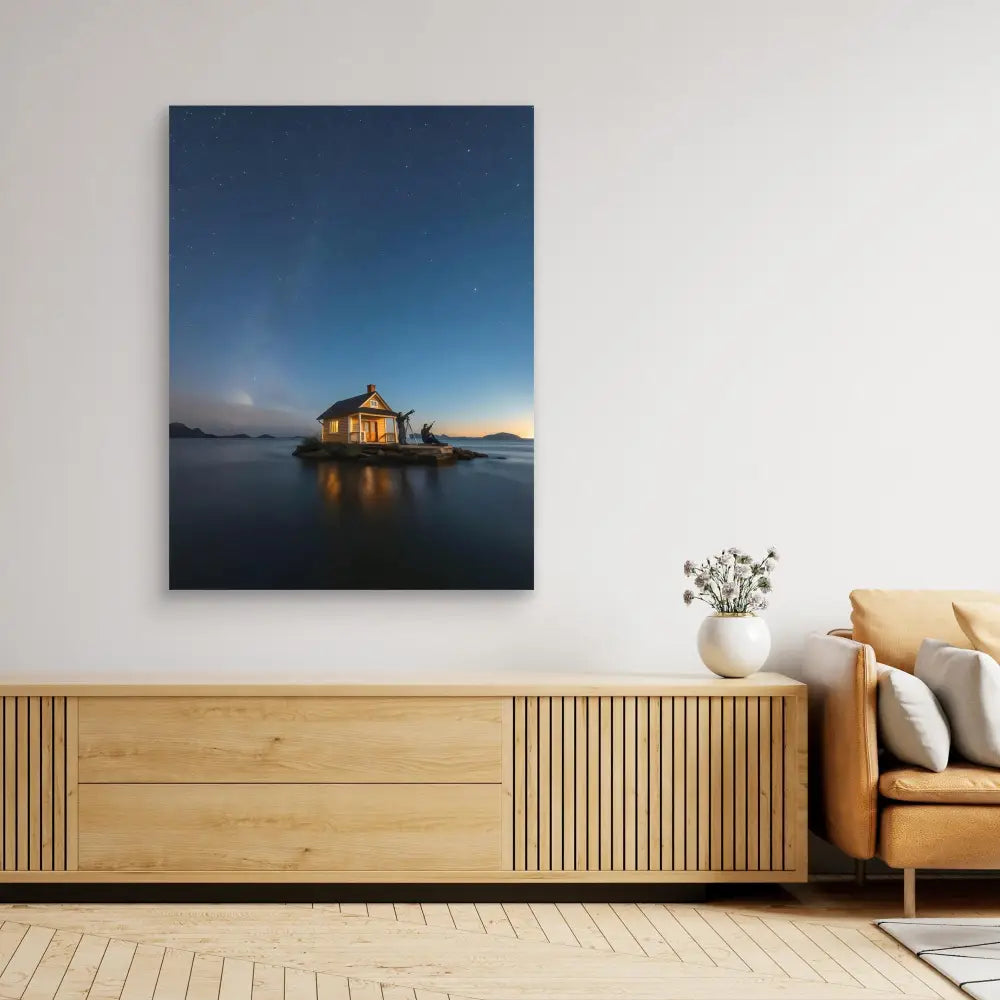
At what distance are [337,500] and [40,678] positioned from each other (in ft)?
3.26

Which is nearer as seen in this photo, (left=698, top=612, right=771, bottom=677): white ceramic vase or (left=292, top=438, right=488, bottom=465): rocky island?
(left=698, top=612, right=771, bottom=677): white ceramic vase

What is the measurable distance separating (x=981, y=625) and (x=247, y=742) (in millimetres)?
2052

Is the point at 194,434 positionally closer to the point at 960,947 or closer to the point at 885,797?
the point at 885,797

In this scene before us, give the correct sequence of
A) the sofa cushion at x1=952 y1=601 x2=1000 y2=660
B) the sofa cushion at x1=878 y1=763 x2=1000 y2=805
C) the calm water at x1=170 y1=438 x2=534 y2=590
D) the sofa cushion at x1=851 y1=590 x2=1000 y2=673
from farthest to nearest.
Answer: the calm water at x1=170 y1=438 x2=534 y2=590
the sofa cushion at x1=851 y1=590 x2=1000 y2=673
the sofa cushion at x1=952 y1=601 x2=1000 y2=660
the sofa cushion at x1=878 y1=763 x2=1000 y2=805

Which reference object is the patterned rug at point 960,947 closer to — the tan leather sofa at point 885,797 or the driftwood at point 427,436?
the tan leather sofa at point 885,797

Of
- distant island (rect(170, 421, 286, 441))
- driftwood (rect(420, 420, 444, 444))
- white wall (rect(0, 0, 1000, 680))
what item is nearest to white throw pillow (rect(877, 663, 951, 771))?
white wall (rect(0, 0, 1000, 680))

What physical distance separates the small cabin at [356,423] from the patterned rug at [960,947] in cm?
198

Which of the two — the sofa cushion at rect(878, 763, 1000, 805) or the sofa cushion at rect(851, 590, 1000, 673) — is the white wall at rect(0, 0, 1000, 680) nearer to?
the sofa cushion at rect(851, 590, 1000, 673)

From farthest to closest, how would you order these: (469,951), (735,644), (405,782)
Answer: (735,644), (405,782), (469,951)

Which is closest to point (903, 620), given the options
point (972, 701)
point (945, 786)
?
point (972, 701)

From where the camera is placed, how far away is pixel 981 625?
3098mm

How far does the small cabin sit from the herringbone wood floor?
1.37 m

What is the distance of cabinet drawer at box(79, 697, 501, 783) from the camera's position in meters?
3.03

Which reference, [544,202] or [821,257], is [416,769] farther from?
[821,257]
